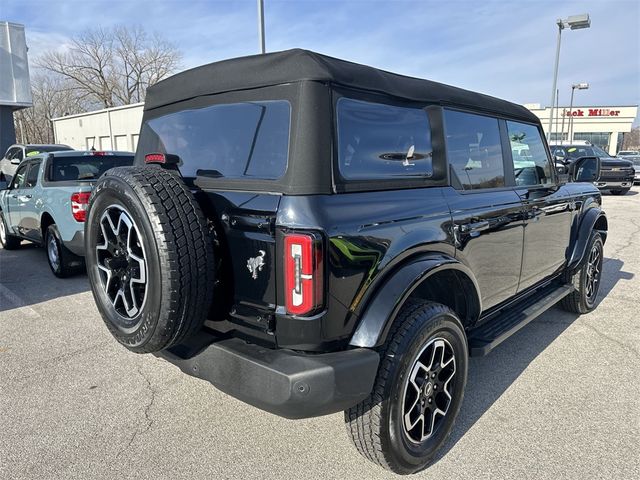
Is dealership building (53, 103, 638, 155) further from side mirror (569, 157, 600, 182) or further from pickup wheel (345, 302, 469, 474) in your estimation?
pickup wheel (345, 302, 469, 474)

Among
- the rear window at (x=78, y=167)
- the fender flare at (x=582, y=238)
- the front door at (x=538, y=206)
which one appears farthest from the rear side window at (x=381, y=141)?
the rear window at (x=78, y=167)

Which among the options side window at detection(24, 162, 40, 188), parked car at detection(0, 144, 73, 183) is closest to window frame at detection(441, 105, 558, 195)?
side window at detection(24, 162, 40, 188)

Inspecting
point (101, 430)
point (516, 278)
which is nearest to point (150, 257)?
point (101, 430)

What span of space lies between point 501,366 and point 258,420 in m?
1.93

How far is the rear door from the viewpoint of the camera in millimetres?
2797

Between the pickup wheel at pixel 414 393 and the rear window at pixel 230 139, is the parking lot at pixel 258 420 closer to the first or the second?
the pickup wheel at pixel 414 393

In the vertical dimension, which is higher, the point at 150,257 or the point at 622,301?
the point at 150,257

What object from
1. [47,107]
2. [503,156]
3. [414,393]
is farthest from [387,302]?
[47,107]

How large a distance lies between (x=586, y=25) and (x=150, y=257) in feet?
60.4

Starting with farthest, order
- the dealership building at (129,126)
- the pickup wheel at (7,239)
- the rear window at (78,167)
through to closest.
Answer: the dealership building at (129,126), the pickup wheel at (7,239), the rear window at (78,167)

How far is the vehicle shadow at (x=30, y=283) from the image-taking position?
17.3 ft

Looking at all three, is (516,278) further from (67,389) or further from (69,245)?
(69,245)

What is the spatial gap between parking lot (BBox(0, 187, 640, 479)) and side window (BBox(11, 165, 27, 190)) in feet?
11.7

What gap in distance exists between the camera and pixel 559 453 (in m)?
2.53
